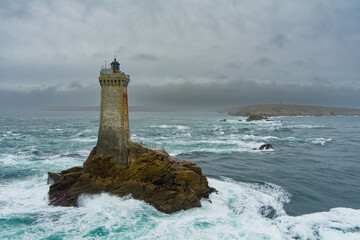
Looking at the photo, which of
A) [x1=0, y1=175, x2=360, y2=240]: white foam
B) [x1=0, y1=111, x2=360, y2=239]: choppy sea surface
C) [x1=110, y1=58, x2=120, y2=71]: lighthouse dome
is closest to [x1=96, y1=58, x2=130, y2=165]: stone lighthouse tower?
[x1=110, y1=58, x2=120, y2=71]: lighthouse dome

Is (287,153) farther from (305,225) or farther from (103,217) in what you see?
(103,217)

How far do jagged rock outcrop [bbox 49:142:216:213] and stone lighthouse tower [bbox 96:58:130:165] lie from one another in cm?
73

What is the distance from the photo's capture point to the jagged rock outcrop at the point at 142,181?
17.2m

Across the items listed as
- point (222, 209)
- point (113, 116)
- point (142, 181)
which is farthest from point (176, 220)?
point (113, 116)

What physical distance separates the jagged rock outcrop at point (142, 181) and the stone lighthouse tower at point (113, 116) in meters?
0.73

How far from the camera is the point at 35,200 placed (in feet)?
60.6

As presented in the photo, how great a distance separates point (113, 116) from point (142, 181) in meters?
5.73

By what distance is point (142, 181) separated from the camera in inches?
720

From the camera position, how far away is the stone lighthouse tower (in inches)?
780

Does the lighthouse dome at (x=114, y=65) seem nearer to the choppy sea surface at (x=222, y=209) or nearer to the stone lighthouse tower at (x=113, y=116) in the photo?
the stone lighthouse tower at (x=113, y=116)

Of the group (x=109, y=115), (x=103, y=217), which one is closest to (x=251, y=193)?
(x=103, y=217)

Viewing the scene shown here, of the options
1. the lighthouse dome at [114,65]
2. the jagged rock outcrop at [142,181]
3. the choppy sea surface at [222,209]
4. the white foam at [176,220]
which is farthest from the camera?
the lighthouse dome at [114,65]

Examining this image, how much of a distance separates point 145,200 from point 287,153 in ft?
84.3

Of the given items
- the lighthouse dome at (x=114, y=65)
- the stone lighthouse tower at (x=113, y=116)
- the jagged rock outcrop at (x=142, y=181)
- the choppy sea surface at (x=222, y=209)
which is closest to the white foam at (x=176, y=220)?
the choppy sea surface at (x=222, y=209)
